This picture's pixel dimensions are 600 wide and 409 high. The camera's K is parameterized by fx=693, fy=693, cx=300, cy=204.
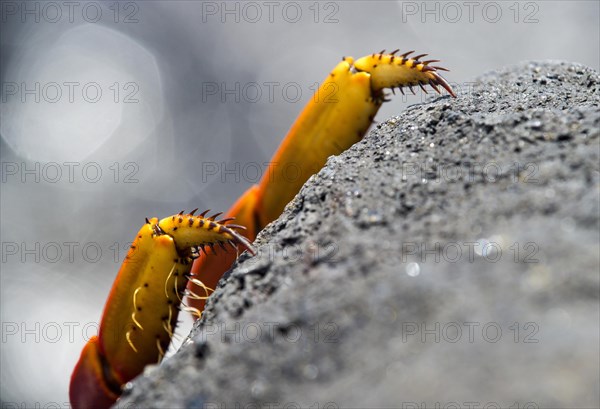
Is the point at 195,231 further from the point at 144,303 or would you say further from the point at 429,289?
the point at 429,289

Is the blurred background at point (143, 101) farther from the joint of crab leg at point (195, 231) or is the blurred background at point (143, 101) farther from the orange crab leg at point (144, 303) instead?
the joint of crab leg at point (195, 231)

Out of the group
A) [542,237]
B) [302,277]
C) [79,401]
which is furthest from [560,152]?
[79,401]

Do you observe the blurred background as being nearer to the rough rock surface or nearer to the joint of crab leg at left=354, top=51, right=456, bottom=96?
the joint of crab leg at left=354, top=51, right=456, bottom=96

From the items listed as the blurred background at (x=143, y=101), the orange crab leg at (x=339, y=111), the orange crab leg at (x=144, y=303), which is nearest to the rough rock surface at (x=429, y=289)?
the orange crab leg at (x=144, y=303)

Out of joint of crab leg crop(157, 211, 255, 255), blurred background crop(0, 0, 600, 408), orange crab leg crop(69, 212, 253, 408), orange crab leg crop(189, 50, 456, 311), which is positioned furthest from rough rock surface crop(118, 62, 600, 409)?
blurred background crop(0, 0, 600, 408)

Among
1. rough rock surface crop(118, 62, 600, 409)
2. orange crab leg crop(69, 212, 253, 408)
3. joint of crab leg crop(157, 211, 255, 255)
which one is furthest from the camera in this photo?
orange crab leg crop(69, 212, 253, 408)

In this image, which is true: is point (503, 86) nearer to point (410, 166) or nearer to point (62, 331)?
point (410, 166)

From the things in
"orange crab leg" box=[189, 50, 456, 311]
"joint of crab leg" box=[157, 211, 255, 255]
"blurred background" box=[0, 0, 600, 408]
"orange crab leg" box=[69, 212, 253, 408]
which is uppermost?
"blurred background" box=[0, 0, 600, 408]
